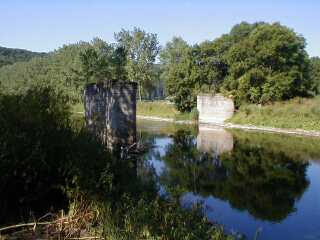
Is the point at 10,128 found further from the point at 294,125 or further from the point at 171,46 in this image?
the point at 171,46

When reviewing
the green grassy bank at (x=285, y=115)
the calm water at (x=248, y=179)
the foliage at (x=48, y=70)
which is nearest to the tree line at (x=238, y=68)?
the green grassy bank at (x=285, y=115)

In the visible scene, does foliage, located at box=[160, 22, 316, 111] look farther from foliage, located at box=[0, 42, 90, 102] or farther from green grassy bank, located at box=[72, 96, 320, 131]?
foliage, located at box=[0, 42, 90, 102]

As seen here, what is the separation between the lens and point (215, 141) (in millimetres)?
30734

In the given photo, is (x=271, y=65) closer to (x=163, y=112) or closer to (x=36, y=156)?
(x=163, y=112)

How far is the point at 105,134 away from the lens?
20516 millimetres

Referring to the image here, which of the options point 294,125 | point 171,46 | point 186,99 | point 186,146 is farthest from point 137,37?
point 186,146

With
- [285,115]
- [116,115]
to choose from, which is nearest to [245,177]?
[116,115]

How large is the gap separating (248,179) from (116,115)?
6419mm

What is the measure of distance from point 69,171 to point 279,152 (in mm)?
18486

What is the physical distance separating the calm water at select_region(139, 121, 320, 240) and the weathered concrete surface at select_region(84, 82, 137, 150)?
172 centimetres

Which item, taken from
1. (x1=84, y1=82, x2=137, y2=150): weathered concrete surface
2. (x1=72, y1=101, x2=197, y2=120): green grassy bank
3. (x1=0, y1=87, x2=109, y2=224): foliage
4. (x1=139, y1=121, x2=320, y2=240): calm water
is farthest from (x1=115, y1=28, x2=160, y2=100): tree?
(x1=0, y1=87, x2=109, y2=224): foliage

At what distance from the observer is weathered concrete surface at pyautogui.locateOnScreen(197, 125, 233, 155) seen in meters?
27.1

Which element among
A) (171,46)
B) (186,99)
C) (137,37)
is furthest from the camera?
(171,46)

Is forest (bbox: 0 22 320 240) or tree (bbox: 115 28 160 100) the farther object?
tree (bbox: 115 28 160 100)
